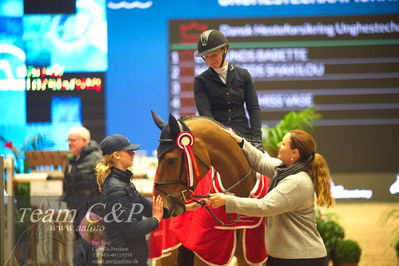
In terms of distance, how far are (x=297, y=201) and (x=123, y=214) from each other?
0.98 metres

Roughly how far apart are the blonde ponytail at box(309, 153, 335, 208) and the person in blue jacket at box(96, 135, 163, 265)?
3.02 ft

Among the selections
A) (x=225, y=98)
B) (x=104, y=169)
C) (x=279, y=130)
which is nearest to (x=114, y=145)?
(x=104, y=169)

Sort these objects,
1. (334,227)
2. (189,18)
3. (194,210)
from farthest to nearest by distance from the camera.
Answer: (189,18) → (334,227) → (194,210)

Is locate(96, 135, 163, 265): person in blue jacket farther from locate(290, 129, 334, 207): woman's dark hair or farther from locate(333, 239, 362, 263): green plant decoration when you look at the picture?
locate(333, 239, 362, 263): green plant decoration

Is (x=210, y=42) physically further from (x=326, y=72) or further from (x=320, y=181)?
(x=326, y=72)

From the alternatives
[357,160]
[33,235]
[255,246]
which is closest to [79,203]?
[33,235]

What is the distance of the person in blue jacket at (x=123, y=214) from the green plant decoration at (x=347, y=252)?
3189mm

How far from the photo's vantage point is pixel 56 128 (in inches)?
371

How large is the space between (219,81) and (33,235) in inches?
58.7

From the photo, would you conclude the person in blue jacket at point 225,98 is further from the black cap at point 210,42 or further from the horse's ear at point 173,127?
the horse's ear at point 173,127

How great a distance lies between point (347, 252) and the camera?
6191 mm

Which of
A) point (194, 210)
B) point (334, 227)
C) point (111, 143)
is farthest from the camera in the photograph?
point (334, 227)

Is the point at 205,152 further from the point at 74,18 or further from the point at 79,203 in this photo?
the point at 74,18

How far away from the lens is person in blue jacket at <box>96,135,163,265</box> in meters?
3.44
